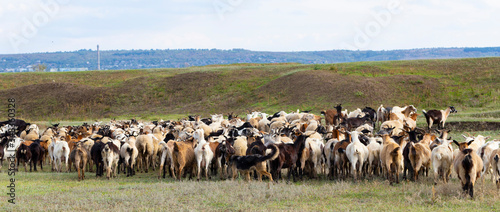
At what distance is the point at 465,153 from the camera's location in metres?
11.4

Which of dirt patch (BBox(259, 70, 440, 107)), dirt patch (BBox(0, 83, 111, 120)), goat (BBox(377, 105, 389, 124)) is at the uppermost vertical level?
dirt patch (BBox(259, 70, 440, 107))

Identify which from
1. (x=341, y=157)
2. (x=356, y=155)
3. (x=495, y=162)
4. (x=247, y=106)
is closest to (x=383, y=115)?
(x=341, y=157)

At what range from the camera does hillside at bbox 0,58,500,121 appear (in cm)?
4197

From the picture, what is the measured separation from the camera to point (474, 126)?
85.9 ft

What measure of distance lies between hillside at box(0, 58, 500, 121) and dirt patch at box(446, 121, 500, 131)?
37.6 ft

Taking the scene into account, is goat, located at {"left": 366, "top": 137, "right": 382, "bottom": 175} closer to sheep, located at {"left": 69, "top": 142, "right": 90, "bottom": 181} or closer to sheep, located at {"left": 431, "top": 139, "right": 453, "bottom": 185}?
sheep, located at {"left": 431, "top": 139, "right": 453, "bottom": 185}

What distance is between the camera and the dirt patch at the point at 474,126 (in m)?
25.8

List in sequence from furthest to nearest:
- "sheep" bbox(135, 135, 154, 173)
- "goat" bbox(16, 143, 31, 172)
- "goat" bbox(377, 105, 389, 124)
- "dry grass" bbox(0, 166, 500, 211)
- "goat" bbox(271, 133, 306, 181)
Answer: "goat" bbox(377, 105, 389, 124) → "goat" bbox(16, 143, 31, 172) → "sheep" bbox(135, 135, 154, 173) → "goat" bbox(271, 133, 306, 181) → "dry grass" bbox(0, 166, 500, 211)

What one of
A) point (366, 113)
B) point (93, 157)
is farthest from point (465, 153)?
point (366, 113)

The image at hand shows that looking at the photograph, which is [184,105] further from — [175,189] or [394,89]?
[175,189]

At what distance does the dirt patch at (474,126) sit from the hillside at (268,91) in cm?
1147

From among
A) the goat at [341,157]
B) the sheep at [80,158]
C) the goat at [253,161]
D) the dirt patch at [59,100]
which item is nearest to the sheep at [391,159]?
the goat at [341,157]

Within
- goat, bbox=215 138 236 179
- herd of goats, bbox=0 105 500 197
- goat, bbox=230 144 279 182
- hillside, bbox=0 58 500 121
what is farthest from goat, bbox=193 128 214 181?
hillside, bbox=0 58 500 121

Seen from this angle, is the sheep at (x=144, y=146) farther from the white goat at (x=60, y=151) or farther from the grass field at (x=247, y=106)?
the white goat at (x=60, y=151)
